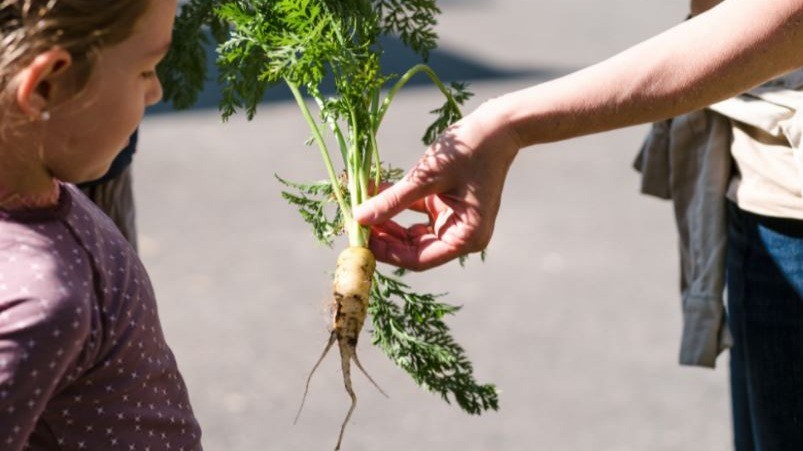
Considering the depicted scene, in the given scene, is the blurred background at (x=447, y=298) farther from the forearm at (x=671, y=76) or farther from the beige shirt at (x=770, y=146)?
the forearm at (x=671, y=76)

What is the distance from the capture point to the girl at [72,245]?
1.40 metres

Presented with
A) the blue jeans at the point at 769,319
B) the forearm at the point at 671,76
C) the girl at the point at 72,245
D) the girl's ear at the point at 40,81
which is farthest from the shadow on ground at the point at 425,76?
the girl's ear at the point at 40,81

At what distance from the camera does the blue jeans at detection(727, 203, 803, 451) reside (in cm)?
220

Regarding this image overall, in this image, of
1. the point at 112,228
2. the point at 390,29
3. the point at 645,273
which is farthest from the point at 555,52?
the point at 112,228

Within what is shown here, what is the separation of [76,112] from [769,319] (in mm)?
1271

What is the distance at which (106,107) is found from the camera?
4.87 ft

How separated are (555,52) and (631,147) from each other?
1827 mm

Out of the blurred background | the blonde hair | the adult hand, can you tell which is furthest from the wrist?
the blurred background

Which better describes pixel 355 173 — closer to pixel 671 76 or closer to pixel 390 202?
pixel 390 202

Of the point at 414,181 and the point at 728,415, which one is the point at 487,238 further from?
the point at 728,415

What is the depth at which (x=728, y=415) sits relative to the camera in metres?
4.05

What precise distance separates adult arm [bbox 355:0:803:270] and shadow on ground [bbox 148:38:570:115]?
195 inches

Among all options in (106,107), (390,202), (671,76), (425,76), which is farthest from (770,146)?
(425,76)

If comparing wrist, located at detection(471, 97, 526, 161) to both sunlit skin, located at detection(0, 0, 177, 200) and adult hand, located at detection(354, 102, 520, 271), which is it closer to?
adult hand, located at detection(354, 102, 520, 271)
